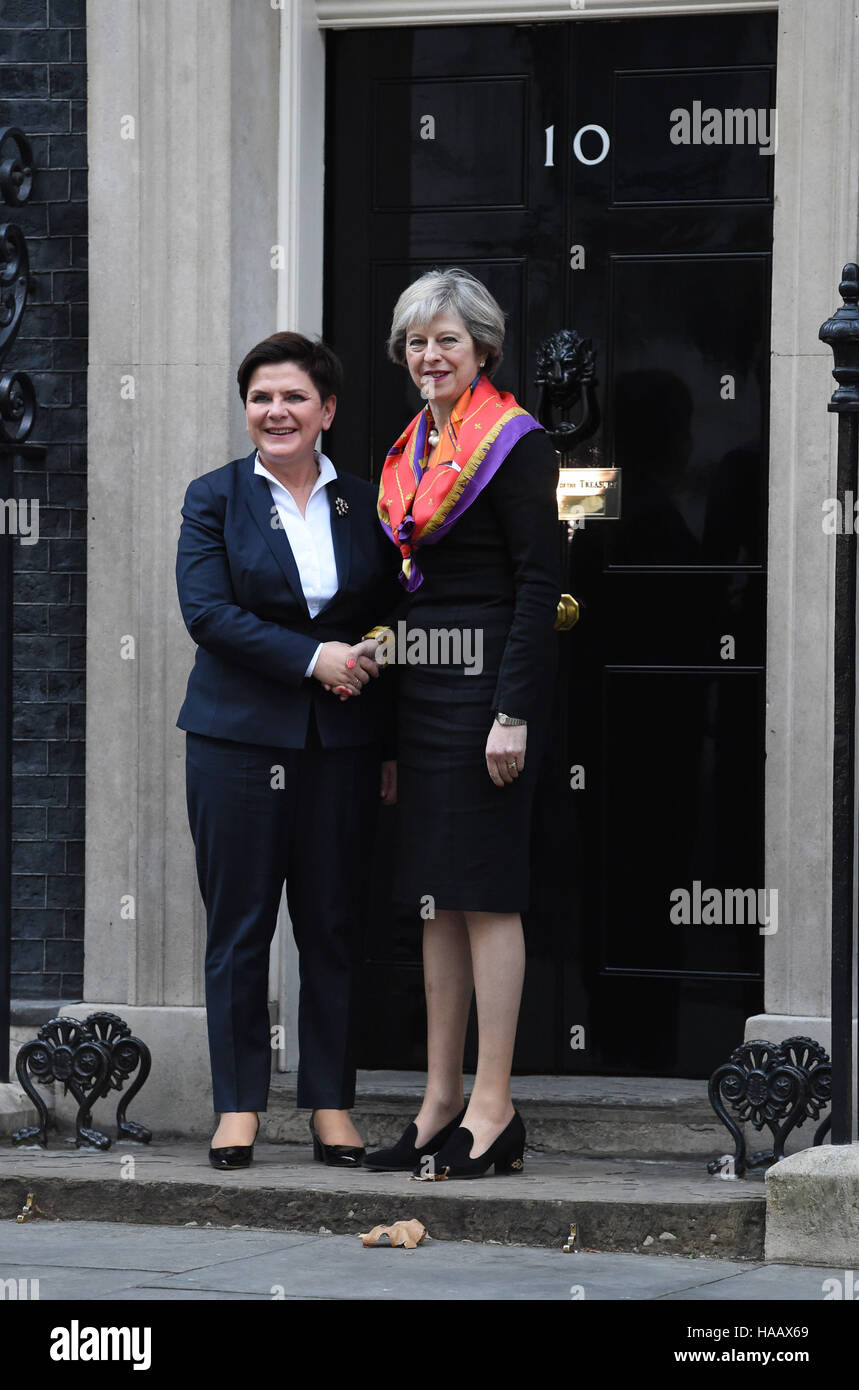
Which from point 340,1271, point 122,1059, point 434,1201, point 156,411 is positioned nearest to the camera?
point 340,1271

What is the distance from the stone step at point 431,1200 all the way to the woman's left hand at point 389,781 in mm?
963

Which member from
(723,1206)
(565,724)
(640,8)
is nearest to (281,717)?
(565,724)

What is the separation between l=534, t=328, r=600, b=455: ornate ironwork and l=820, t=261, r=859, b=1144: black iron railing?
4.74ft

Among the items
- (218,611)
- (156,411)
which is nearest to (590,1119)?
(218,611)

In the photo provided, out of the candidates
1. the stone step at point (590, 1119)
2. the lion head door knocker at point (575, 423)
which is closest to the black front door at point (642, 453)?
the lion head door knocker at point (575, 423)

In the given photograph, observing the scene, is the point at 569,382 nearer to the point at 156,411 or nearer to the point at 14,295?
the point at 156,411

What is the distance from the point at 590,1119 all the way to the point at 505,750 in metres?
1.32

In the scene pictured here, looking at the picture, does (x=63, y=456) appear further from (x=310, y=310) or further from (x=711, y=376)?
(x=711, y=376)

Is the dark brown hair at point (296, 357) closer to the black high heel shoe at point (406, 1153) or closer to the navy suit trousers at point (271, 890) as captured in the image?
the navy suit trousers at point (271, 890)

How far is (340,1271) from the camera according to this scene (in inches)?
200

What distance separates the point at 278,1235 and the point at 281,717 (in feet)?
4.20

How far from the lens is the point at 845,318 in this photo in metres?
5.37

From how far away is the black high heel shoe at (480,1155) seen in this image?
570 cm

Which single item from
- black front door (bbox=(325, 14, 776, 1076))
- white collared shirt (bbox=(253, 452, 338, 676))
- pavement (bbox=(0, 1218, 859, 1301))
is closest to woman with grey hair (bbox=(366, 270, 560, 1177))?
white collared shirt (bbox=(253, 452, 338, 676))
